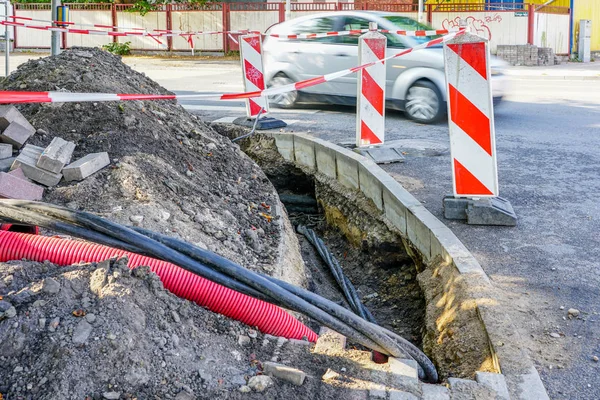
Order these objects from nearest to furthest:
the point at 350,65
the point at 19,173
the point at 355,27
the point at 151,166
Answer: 1. the point at 19,173
2. the point at 151,166
3. the point at 350,65
4. the point at 355,27

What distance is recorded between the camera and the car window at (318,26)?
12633mm

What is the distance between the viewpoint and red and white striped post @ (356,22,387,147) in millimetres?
7812

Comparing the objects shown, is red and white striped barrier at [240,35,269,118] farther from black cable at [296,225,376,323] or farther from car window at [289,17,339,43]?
black cable at [296,225,376,323]

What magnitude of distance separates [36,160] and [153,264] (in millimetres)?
1860

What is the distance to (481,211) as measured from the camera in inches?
226

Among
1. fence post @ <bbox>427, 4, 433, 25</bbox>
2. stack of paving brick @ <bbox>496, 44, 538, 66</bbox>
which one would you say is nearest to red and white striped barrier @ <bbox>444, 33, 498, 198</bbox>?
stack of paving brick @ <bbox>496, 44, 538, 66</bbox>

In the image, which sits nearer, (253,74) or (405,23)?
(253,74)

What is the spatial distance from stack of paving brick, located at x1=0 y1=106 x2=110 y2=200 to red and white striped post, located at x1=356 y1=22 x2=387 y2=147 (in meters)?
3.60

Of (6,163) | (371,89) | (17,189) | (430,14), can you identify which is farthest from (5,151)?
(430,14)

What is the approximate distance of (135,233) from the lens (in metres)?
3.20

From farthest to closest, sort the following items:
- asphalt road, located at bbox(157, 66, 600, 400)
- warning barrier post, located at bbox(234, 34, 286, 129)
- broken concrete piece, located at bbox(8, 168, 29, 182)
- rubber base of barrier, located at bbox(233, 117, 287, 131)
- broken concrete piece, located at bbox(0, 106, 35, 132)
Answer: warning barrier post, located at bbox(234, 34, 286, 129) → rubber base of barrier, located at bbox(233, 117, 287, 131) → broken concrete piece, located at bbox(0, 106, 35, 132) → broken concrete piece, located at bbox(8, 168, 29, 182) → asphalt road, located at bbox(157, 66, 600, 400)

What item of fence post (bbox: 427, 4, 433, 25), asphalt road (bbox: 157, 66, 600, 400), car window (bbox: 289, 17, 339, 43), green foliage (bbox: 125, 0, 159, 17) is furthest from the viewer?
green foliage (bbox: 125, 0, 159, 17)

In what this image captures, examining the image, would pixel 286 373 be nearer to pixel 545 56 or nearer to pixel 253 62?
pixel 253 62

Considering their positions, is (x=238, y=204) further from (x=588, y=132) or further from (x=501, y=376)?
(x=588, y=132)
